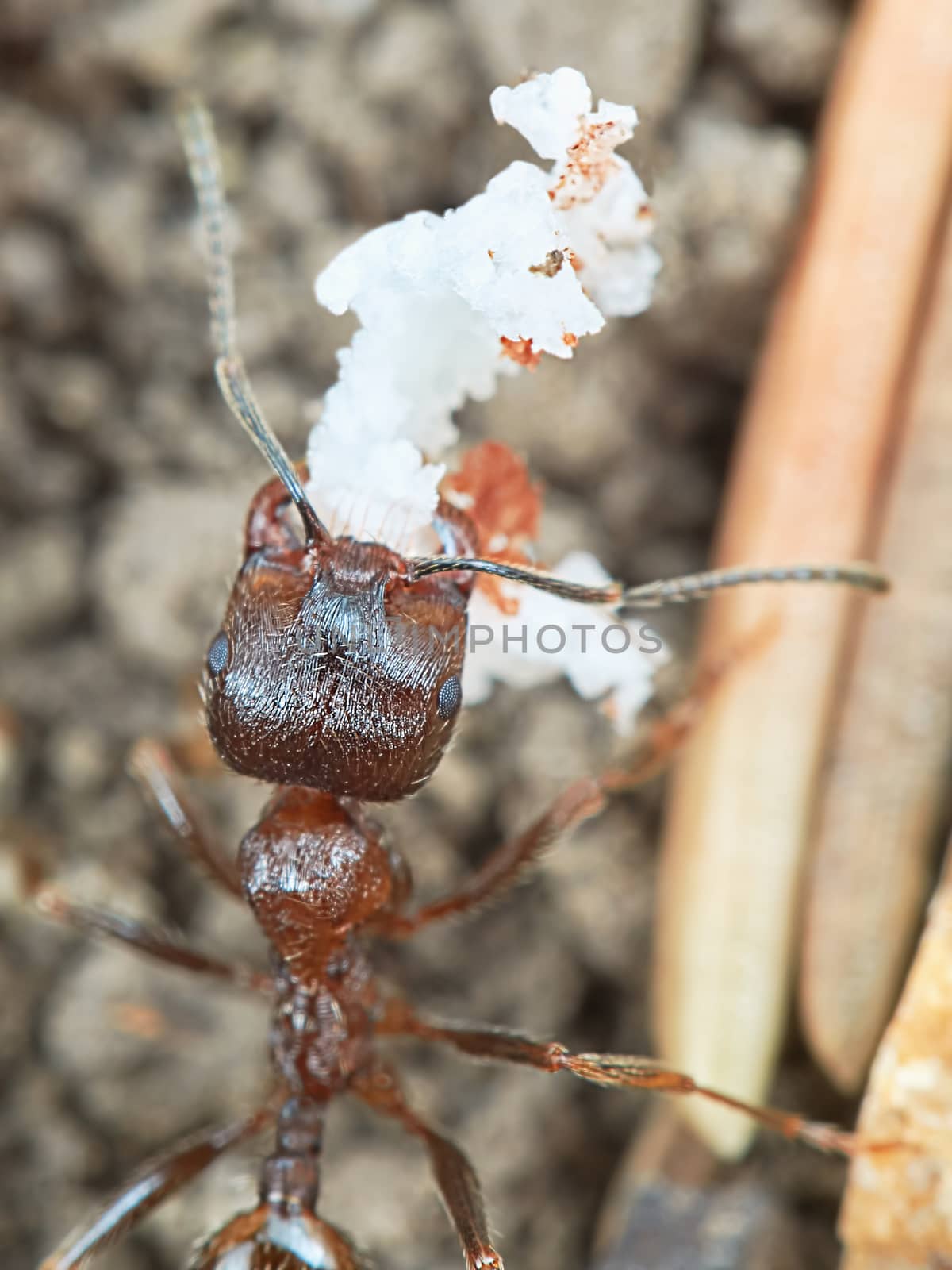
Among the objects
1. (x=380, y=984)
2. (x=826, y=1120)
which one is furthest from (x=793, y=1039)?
(x=380, y=984)

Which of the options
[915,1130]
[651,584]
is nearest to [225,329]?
[651,584]

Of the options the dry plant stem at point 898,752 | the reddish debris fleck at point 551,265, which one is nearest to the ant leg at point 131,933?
the dry plant stem at point 898,752

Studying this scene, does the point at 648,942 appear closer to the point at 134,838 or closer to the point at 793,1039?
the point at 793,1039

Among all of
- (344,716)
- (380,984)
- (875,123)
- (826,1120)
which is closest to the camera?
(344,716)

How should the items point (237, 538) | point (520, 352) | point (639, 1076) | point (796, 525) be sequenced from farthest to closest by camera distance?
point (237, 538) → point (796, 525) → point (639, 1076) → point (520, 352)

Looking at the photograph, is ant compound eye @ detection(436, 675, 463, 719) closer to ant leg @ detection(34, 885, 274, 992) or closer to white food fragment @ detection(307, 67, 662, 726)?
white food fragment @ detection(307, 67, 662, 726)

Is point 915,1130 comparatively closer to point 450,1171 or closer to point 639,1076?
point 639,1076

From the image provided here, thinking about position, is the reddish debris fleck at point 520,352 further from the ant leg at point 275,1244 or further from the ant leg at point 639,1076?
the ant leg at point 275,1244
